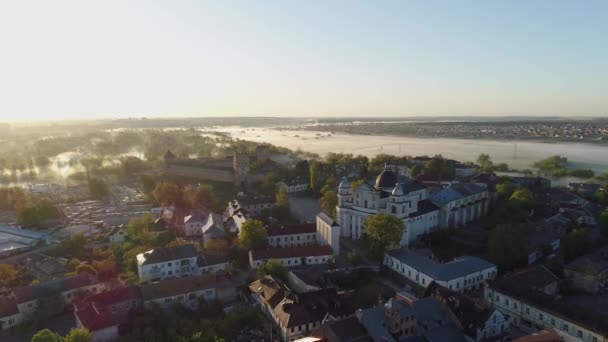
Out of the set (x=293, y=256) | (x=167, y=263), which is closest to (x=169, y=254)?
(x=167, y=263)

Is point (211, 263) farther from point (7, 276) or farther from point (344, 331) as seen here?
point (7, 276)

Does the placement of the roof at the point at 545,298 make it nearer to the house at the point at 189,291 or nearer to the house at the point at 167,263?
the house at the point at 189,291

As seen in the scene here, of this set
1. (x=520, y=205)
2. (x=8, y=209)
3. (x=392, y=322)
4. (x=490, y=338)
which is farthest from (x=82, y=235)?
(x=520, y=205)

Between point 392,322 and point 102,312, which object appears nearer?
point 392,322

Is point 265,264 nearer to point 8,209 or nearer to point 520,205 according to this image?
point 520,205

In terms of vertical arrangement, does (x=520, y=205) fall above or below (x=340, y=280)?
above

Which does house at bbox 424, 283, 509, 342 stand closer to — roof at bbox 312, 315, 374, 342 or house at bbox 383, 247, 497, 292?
house at bbox 383, 247, 497, 292

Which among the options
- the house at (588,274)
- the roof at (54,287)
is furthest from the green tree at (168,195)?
the house at (588,274)
